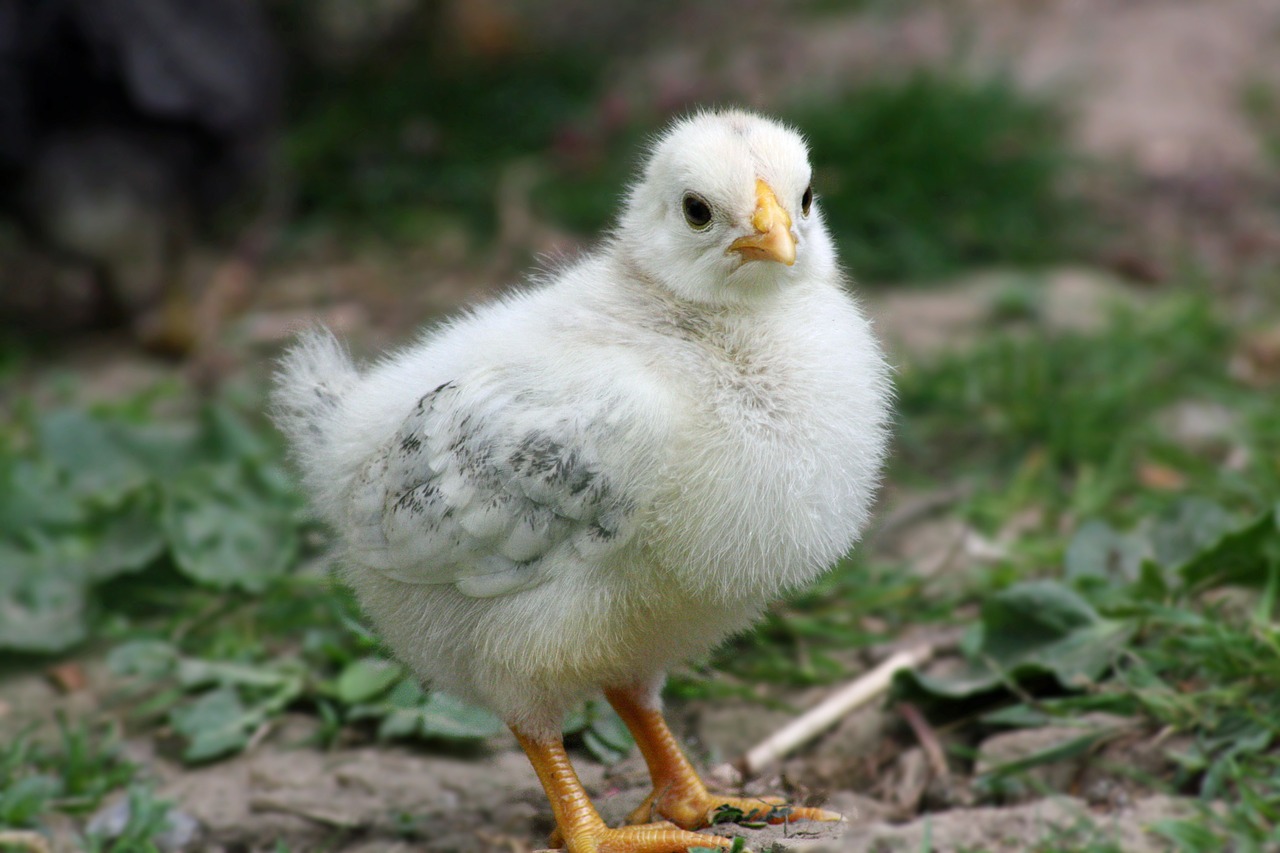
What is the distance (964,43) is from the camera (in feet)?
21.9

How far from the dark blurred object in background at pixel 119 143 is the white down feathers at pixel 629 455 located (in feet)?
10.3

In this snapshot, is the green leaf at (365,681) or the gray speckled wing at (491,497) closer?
the gray speckled wing at (491,497)

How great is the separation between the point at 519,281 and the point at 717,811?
2.03 m

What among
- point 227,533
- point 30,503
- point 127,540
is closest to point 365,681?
point 227,533

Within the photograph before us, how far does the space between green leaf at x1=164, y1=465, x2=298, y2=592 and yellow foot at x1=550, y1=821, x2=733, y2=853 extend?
1.52m

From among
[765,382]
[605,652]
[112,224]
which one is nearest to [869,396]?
[765,382]

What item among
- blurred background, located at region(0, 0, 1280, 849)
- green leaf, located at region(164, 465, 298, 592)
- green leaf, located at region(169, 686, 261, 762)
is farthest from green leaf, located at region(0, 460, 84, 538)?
green leaf, located at region(169, 686, 261, 762)

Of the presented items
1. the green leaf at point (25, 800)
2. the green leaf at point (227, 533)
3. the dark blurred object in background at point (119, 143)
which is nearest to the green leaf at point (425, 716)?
the green leaf at point (227, 533)

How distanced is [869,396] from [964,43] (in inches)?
182

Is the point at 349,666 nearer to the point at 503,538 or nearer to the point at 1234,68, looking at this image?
the point at 503,538

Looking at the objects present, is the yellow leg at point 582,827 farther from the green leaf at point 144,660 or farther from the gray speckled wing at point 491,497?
the green leaf at point 144,660

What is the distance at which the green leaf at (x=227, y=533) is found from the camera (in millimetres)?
3762

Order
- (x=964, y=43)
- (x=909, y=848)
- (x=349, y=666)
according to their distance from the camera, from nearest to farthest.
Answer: (x=909, y=848)
(x=349, y=666)
(x=964, y=43)

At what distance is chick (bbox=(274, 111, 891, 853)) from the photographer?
2412 millimetres
